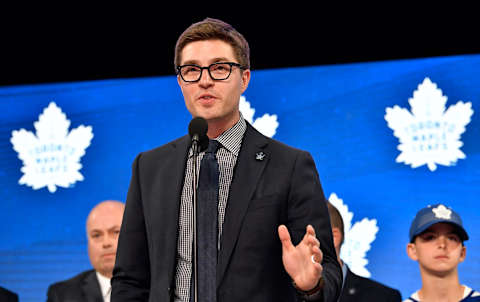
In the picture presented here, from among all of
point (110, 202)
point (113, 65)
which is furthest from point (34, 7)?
point (110, 202)

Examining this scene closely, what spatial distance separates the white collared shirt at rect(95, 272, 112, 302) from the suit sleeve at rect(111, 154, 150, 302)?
214 cm

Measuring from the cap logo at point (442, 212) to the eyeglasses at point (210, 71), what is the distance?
2039mm

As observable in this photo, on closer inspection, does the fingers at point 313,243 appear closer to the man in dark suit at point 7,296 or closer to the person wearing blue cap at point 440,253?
the person wearing blue cap at point 440,253

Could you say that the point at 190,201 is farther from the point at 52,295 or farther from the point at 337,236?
the point at 52,295

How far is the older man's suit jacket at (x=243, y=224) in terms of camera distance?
184cm

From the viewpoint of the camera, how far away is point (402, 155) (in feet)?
14.0

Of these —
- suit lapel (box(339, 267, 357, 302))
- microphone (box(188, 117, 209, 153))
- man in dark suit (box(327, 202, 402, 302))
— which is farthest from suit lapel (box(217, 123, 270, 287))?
suit lapel (box(339, 267, 357, 302))

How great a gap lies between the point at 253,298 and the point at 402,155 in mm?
2703

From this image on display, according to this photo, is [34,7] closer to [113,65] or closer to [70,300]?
[113,65]

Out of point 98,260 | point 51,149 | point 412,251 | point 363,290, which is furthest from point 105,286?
point 412,251

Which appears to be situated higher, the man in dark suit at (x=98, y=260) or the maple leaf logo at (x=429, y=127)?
the maple leaf logo at (x=429, y=127)

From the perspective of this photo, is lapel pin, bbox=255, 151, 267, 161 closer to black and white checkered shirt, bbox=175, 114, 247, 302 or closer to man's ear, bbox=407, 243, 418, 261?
black and white checkered shirt, bbox=175, 114, 247, 302

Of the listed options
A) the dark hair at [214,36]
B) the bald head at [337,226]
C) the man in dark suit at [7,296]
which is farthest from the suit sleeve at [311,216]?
the man in dark suit at [7,296]

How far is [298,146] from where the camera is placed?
4453 millimetres
